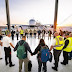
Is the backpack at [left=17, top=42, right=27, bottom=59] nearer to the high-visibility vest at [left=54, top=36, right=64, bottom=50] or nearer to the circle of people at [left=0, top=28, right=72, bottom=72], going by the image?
the circle of people at [left=0, top=28, right=72, bottom=72]

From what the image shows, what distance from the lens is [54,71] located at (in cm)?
228

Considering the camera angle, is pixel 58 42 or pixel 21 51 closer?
pixel 21 51

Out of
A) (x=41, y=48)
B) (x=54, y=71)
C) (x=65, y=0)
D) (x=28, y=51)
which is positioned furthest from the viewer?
(x=65, y=0)

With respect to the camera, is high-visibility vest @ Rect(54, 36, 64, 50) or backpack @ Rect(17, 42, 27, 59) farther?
high-visibility vest @ Rect(54, 36, 64, 50)

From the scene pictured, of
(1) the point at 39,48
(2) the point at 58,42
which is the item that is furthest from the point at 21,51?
(2) the point at 58,42

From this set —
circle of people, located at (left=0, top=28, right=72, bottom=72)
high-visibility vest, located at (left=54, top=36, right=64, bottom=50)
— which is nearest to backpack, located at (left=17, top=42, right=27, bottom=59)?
circle of people, located at (left=0, top=28, right=72, bottom=72)

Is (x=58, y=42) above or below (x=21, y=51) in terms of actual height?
above

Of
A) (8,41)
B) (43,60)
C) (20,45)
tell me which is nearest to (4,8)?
(8,41)

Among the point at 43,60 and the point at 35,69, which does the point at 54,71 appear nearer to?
the point at 35,69

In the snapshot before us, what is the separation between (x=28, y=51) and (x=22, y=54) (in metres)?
0.21

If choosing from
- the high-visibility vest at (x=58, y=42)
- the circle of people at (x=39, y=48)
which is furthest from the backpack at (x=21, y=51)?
the high-visibility vest at (x=58, y=42)

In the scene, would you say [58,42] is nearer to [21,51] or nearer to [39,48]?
[39,48]

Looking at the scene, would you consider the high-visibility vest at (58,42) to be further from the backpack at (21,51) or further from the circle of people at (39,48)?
the backpack at (21,51)

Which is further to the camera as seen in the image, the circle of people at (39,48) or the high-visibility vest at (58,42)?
the high-visibility vest at (58,42)
